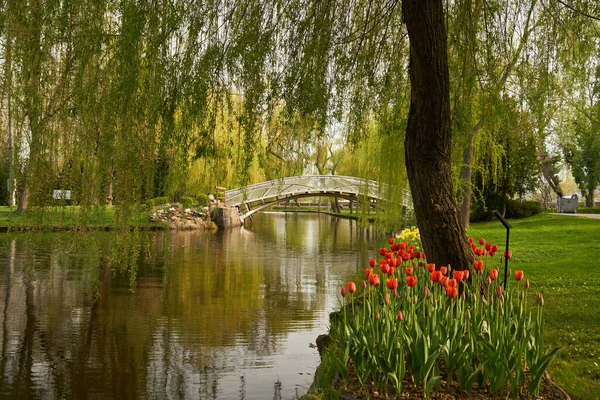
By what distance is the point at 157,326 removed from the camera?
7.14 metres

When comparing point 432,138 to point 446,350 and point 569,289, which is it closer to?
point 446,350

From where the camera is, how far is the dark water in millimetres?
5016

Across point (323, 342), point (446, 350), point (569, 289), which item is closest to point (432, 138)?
point (446, 350)

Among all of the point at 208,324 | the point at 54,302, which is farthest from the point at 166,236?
the point at 54,302

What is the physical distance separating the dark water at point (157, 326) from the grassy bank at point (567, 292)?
1.43 m

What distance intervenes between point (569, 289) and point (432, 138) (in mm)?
4283

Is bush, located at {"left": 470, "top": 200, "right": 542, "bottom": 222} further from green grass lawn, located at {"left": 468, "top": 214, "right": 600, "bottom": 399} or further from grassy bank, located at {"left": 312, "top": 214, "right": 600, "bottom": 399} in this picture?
grassy bank, located at {"left": 312, "top": 214, "right": 600, "bottom": 399}

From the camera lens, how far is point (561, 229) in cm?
1725

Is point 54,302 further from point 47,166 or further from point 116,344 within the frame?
point 47,166

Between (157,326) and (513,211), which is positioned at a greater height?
(513,211)

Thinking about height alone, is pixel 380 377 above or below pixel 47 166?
below

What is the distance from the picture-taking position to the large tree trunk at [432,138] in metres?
4.49

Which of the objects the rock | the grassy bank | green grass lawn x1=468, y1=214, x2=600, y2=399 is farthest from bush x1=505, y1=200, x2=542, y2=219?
the rock

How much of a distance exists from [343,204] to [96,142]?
52.9 m
